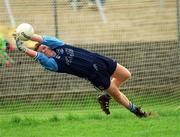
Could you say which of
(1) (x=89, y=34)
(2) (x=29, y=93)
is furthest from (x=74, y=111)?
(1) (x=89, y=34)

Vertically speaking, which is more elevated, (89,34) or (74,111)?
(89,34)

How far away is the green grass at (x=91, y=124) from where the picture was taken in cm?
1356

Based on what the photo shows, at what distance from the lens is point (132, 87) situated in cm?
1861

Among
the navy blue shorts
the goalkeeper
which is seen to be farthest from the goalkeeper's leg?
the navy blue shorts

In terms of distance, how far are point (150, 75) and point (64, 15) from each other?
263 centimetres

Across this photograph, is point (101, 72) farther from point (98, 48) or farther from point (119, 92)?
point (98, 48)

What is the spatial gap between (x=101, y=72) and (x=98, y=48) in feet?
18.5

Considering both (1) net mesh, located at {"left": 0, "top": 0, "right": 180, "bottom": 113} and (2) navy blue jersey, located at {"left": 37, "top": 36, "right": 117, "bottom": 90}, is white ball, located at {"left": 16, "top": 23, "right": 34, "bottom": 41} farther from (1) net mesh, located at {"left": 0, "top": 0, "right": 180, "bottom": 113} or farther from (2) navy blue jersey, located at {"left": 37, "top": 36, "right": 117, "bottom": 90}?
(1) net mesh, located at {"left": 0, "top": 0, "right": 180, "bottom": 113}

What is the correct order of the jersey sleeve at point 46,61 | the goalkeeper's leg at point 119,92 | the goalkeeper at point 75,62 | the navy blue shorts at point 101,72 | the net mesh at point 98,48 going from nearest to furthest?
the jersey sleeve at point 46,61 → the goalkeeper at point 75,62 → the navy blue shorts at point 101,72 → the goalkeeper's leg at point 119,92 → the net mesh at point 98,48

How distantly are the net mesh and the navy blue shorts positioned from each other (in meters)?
4.16

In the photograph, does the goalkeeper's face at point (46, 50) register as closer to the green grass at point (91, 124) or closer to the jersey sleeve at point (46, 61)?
the jersey sleeve at point (46, 61)

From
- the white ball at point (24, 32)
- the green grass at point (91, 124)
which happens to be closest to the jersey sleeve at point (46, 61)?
the white ball at point (24, 32)

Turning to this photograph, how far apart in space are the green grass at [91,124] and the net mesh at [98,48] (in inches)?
48.8

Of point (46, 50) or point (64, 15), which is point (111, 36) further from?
point (46, 50)
